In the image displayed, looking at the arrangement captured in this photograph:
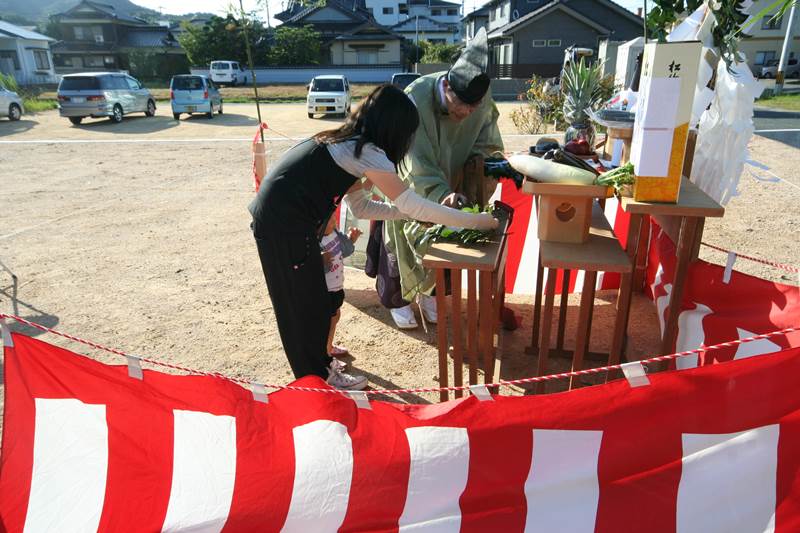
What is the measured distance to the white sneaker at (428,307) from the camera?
399cm

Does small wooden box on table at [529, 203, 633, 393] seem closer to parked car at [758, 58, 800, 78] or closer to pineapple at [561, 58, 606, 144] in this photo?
pineapple at [561, 58, 606, 144]

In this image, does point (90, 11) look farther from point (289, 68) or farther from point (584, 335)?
point (584, 335)

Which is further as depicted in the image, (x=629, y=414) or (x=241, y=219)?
(x=241, y=219)

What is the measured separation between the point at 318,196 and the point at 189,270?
3120mm

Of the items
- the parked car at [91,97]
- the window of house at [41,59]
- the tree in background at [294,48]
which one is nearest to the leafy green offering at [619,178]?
the parked car at [91,97]

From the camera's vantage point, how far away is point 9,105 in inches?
679

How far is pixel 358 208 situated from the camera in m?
2.89

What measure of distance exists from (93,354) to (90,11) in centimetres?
5368

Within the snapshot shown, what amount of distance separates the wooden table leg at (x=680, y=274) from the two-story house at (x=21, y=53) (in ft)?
128

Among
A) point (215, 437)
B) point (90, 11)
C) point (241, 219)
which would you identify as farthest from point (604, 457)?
point (90, 11)

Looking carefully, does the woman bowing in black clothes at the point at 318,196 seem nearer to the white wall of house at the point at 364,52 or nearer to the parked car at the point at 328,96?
the parked car at the point at 328,96

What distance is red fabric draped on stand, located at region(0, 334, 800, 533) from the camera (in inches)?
66.2

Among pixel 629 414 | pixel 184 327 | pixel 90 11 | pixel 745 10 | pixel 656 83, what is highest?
pixel 90 11

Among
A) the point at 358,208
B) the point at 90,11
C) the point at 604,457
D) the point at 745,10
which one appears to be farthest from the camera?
the point at 90,11
